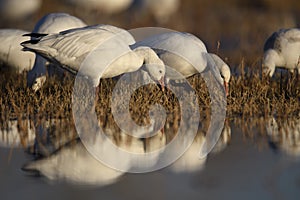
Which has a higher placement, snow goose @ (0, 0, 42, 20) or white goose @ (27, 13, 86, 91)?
snow goose @ (0, 0, 42, 20)

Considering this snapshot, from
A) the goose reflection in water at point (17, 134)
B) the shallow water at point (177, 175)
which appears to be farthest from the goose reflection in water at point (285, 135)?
the goose reflection in water at point (17, 134)

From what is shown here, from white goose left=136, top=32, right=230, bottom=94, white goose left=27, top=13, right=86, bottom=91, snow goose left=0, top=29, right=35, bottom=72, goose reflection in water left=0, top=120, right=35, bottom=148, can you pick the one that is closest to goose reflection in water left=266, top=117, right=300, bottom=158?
white goose left=136, top=32, right=230, bottom=94

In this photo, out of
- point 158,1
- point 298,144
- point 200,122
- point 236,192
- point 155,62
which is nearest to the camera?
point 236,192

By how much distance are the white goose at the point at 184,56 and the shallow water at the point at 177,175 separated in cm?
194

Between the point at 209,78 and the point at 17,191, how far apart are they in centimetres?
361

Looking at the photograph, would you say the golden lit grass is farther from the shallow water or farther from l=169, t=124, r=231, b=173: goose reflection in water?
the shallow water

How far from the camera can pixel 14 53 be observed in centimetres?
828

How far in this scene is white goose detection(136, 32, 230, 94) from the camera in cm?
695

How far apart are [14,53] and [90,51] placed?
219 centimetres

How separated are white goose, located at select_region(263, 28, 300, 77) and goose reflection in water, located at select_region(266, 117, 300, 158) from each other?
2.61 meters

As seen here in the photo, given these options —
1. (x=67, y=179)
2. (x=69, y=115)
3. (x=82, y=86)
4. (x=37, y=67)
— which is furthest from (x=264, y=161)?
(x=37, y=67)

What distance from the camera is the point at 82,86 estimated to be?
22.2 feet

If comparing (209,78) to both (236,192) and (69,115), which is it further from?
(236,192)

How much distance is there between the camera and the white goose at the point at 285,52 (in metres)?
8.37
